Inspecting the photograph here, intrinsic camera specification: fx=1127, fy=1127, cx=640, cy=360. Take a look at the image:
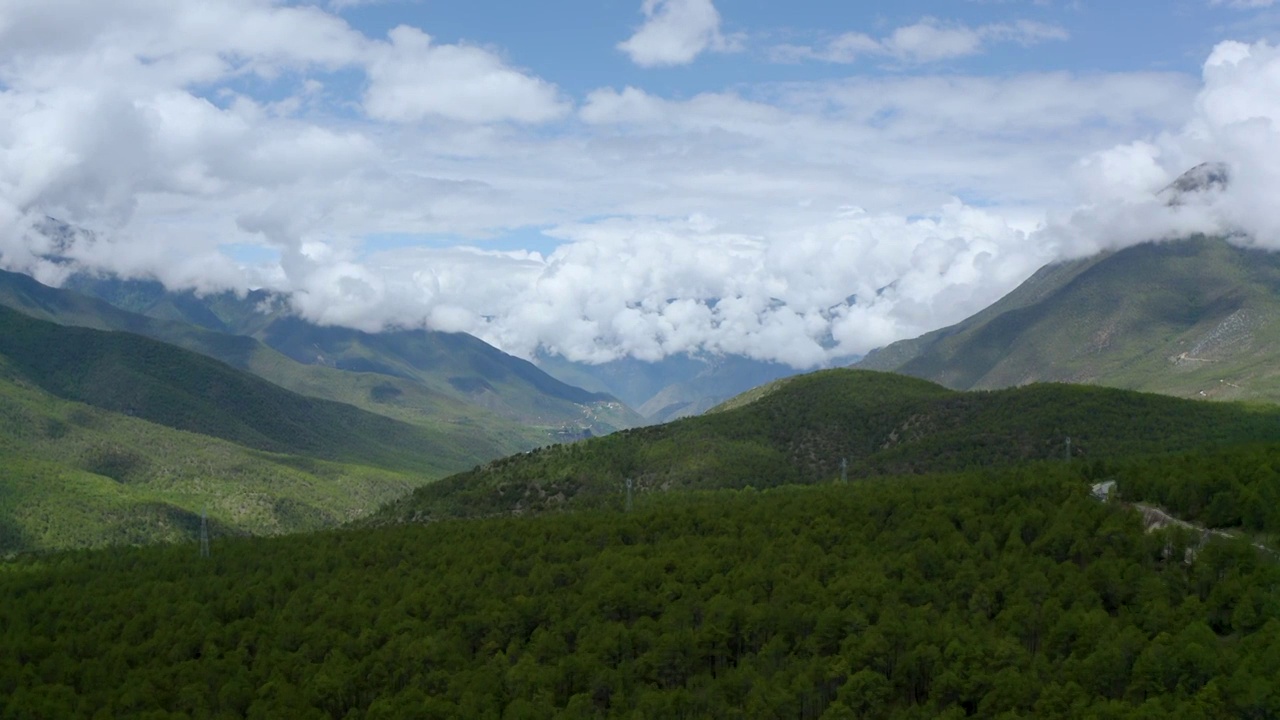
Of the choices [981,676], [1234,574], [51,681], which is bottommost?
[51,681]

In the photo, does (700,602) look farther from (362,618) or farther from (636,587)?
(362,618)

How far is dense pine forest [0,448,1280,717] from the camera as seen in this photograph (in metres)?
71.9

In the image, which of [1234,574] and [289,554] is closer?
Result: [1234,574]

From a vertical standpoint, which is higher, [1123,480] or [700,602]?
[1123,480]

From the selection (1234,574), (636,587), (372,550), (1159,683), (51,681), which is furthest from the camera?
(372,550)

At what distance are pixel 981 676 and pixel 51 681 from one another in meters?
73.5

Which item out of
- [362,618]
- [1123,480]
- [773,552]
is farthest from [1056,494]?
[362,618]

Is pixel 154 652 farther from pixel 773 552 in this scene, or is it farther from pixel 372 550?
pixel 773 552

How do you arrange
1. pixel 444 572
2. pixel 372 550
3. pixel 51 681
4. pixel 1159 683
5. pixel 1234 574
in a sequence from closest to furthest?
pixel 1159 683, pixel 1234 574, pixel 51 681, pixel 444 572, pixel 372 550

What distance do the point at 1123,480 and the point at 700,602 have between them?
4141 centimetres

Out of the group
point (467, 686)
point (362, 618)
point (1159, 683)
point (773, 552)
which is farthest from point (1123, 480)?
point (362, 618)

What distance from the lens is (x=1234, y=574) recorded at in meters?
78.4

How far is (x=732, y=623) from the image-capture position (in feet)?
290

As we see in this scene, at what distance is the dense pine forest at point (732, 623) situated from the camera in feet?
236
